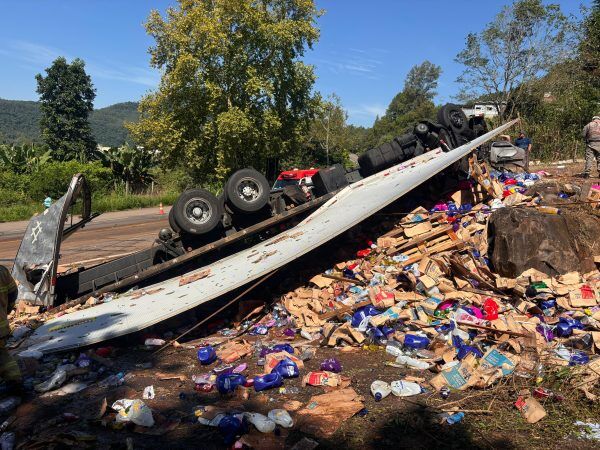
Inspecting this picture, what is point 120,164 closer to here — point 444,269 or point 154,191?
point 154,191

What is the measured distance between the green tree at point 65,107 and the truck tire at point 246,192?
3926 centimetres

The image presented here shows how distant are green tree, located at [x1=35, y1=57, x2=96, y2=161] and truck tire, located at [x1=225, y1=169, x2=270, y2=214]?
129 feet

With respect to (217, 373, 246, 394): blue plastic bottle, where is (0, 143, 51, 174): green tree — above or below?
above

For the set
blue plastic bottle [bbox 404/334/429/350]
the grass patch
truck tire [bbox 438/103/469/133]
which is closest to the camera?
blue plastic bottle [bbox 404/334/429/350]

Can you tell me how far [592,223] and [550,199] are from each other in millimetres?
1058

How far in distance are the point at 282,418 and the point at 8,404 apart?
221 cm

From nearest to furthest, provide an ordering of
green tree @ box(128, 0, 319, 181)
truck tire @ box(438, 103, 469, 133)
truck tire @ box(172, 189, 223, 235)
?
1. truck tire @ box(172, 189, 223, 235)
2. truck tire @ box(438, 103, 469, 133)
3. green tree @ box(128, 0, 319, 181)

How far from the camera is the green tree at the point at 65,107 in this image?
42875mm

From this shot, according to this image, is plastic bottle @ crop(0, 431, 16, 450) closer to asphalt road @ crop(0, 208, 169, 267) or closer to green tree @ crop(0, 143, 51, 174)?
asphalt road @ crop(0, 208, 169, 267)

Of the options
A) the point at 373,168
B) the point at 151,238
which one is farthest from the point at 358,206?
the point at 151,238

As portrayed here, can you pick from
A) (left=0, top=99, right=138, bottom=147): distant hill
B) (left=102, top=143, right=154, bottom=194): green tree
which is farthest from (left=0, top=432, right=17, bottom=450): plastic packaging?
(left=0, top=99, right=138, bottom=147): distant hill

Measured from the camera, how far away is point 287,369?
4.11 meters

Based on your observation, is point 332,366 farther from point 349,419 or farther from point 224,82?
point 224,82

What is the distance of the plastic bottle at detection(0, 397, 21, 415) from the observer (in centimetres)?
371
